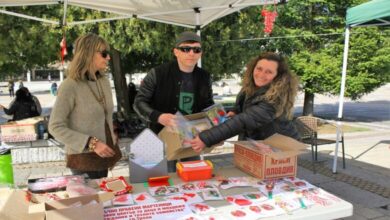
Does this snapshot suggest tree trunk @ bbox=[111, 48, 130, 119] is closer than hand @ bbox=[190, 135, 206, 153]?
No

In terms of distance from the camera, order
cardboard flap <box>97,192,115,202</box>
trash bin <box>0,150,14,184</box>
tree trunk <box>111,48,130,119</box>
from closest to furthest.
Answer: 1. cardboard flap <box>97,192,115,202</box>
2. trash bin <box>0,150,14,184</box>
3. tree trunk <box>111,48,130,119</box>

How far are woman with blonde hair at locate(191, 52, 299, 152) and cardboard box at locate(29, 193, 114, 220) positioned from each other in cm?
73

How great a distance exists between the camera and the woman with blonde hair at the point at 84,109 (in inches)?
86.4

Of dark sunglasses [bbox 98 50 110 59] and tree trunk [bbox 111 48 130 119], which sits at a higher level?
dark sunglasses [bbox 98 50 110 59]

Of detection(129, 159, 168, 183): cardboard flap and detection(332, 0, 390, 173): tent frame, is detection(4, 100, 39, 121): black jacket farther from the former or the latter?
detection(332, 0, 390, 173): tent frame

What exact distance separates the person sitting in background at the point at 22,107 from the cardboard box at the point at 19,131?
26.6 inches


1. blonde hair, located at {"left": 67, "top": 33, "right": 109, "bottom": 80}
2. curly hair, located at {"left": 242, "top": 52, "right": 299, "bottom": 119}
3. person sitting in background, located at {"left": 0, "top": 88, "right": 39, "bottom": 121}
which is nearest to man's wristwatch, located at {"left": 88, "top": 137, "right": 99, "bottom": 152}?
blonde hair, located at {"left": 67, "top": 33, "right": 109, "bottom": 80}

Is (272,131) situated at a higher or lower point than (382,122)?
higher

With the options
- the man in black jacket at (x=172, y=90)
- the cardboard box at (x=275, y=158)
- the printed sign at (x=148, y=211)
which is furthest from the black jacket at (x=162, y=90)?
the printed sign at (x=148, y=211)

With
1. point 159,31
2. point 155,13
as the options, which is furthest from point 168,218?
point 159,31

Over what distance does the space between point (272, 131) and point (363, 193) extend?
3.16m

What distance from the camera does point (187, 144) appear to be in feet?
6.89

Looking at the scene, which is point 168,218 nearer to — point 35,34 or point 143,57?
point 35,34

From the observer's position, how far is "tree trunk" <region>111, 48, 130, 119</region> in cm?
718
